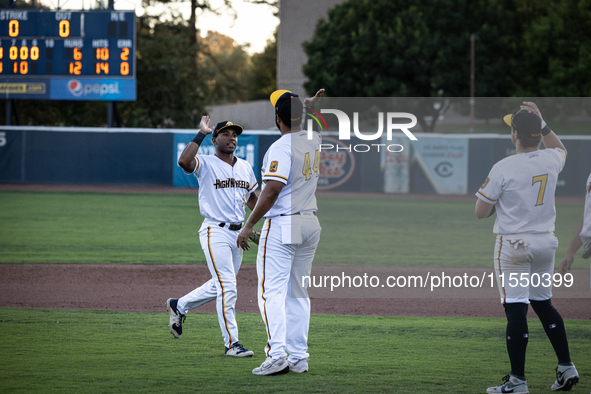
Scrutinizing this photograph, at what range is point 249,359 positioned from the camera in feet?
17.0

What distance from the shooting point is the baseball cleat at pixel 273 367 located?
15.3ft

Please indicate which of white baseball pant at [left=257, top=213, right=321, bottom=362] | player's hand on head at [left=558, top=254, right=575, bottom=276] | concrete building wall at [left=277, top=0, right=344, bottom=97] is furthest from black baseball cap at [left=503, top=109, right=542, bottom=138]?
concrete building wall at [left=277, top=0, right=344, bottom=97]

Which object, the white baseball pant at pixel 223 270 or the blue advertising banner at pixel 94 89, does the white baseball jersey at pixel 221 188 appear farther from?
the blue advertising banner at pixel 94 89

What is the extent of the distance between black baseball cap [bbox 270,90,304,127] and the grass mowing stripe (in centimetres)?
189

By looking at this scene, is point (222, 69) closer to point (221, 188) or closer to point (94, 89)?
point (94, 89)

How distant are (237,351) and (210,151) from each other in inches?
791

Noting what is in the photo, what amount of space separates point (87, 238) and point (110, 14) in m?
11.1

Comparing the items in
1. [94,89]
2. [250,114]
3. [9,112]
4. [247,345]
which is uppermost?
[250,114]

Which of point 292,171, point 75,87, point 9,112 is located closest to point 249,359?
point 292,171

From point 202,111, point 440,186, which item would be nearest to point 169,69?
point 202,111

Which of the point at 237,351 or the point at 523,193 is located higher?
the point at 523,193

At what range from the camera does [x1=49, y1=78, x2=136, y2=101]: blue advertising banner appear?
22.6 metres

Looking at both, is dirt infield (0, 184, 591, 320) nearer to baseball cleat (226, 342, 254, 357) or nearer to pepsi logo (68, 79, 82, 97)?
baseball cleat (226, 342, 254, 357)

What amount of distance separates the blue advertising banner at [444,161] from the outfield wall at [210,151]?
0.13 feet
